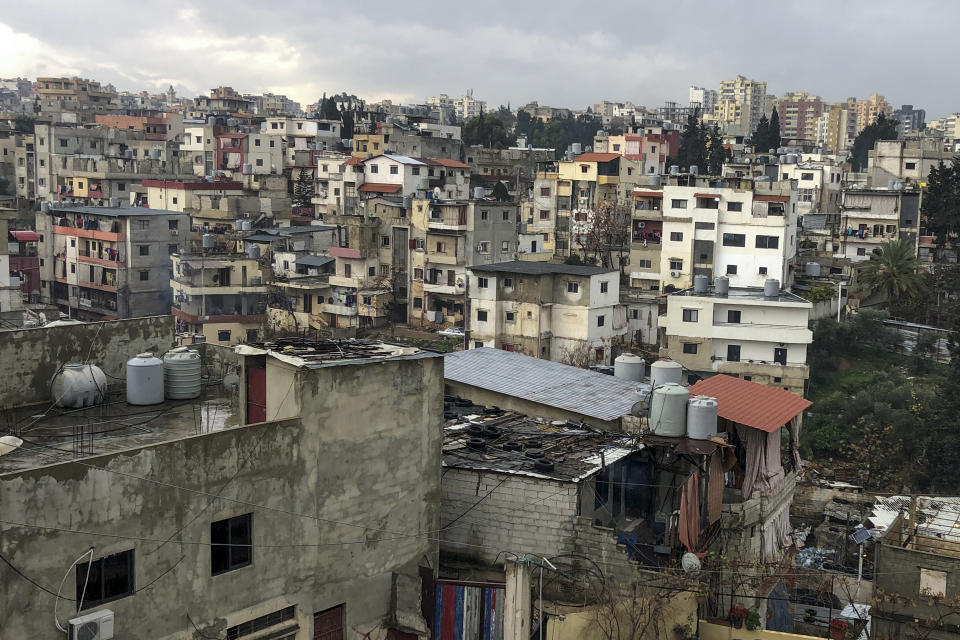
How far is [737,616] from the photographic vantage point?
1534 centimetres

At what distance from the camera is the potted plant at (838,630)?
16.5m

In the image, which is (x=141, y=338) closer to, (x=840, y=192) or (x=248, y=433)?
(x=248, y=433)

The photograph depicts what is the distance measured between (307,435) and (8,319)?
15.9m

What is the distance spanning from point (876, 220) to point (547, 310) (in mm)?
24145

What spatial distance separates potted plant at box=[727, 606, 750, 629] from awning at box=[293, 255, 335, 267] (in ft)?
133

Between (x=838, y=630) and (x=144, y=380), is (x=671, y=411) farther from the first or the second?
(x=144, y=380)

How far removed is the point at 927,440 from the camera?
120ft

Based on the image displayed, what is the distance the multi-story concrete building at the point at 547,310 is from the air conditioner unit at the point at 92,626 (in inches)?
1346

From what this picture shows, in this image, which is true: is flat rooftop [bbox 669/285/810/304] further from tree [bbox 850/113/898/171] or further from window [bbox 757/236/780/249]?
tree [bbox 850/113/898/171]

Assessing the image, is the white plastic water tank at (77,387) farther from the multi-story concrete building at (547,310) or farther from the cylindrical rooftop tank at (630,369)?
the multi-story concrete building at (547,310)

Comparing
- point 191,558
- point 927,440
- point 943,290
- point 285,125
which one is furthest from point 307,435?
point 285,125

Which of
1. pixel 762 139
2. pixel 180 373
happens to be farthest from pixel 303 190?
pixel 180 373

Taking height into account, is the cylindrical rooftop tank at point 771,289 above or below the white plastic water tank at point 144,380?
below

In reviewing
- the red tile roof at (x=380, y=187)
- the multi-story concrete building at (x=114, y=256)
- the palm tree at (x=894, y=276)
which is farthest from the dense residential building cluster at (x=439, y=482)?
the red tile roof at (x=380, y=187)
